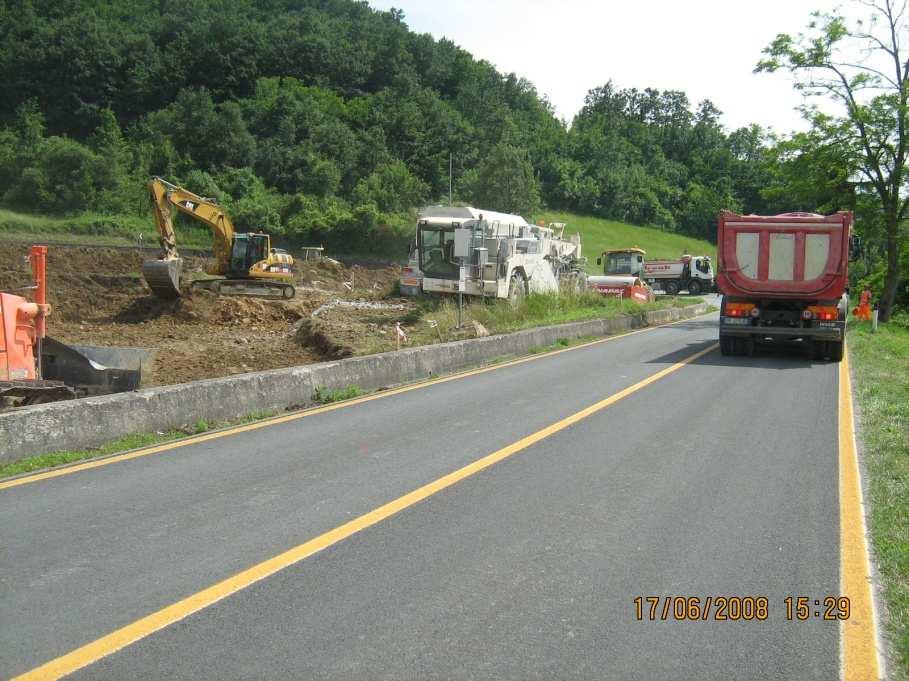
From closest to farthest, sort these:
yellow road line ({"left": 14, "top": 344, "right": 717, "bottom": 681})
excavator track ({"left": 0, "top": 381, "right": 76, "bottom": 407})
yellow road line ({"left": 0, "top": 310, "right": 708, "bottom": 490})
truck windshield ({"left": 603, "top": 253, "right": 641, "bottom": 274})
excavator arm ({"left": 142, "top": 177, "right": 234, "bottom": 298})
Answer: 1. yellow road line ({"left": 14, "top": 344, "right": 717, "bottom": 681})
2. yellow road line ({"left": 0, "top": 310, "right": 708, "bottom": 490})
3. excavator track ({"left": 0, "top": 381, "right": 76, "bottom": 407})
4. excavator arm ({"left": 142, "top": 177, "right": 234, "bottom": 298})
5. truck windshield ({"left": 603, "top": 253, "right": 641, "bottom": 274})

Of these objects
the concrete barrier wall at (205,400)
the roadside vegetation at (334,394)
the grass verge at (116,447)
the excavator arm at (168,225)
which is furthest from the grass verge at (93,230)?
the grass verge at (116,447)

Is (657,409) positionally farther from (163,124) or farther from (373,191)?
(163,124)

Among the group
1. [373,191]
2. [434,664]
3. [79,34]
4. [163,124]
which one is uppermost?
[79,34]

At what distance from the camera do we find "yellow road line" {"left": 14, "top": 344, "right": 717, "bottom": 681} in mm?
3898

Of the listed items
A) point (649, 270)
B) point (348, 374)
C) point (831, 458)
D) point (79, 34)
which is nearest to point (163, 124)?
point (79, 34)

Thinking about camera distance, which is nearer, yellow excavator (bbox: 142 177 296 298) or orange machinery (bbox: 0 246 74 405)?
orange machinery (bbox: 0 246 74 405)

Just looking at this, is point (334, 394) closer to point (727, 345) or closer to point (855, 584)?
point (855, 584)

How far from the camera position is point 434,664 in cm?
393

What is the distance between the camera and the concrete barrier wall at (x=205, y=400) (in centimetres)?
788

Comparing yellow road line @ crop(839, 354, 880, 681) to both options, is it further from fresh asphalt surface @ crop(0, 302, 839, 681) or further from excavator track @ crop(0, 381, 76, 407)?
excavator track @ crop(0, 381, 76, 407)

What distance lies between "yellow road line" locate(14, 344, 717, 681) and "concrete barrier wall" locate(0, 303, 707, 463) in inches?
142

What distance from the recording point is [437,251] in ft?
86.5

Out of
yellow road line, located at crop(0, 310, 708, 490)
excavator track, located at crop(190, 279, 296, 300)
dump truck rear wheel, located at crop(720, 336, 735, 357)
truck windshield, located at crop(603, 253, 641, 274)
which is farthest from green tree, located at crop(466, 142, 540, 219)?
yellow road line, located at crop(0, 310, 708, 490)

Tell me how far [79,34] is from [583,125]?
84.3 metres
